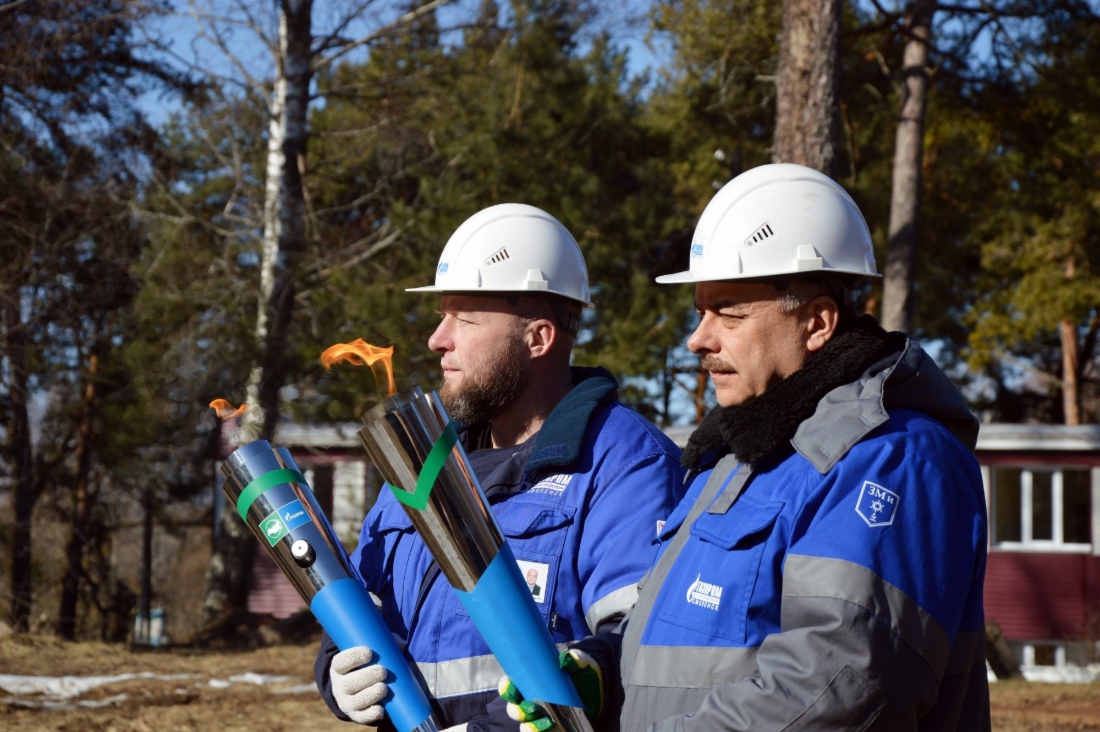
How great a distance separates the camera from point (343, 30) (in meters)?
14.5

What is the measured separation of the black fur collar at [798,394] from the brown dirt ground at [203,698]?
22.0 ft

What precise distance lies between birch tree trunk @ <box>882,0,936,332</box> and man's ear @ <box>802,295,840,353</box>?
11873mm

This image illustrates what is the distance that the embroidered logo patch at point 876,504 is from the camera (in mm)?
2004

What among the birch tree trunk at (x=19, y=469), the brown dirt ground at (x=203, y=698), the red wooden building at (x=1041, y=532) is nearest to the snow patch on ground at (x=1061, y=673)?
the red wooden building at (x=1041, y=532)

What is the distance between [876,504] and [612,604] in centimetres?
95

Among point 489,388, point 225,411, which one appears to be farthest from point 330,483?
point 225,411

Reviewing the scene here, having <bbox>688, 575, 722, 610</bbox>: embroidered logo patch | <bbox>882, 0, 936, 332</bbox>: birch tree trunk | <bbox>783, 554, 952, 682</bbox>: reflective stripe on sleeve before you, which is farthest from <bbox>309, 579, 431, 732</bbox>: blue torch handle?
<bbox>882, 0, 936, 332</bbox>: birch tree trunk

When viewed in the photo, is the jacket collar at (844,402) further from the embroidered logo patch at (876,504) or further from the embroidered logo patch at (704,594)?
the embroidered logo patch at (704,594)

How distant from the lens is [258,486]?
2.73m

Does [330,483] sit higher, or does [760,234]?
[760,234]

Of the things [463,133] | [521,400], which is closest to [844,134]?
[463,133]

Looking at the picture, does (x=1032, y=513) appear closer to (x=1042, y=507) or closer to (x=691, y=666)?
(x=1042, y=507)

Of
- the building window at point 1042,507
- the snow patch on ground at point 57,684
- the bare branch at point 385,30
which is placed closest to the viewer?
the snow patch on ground at point 57,684

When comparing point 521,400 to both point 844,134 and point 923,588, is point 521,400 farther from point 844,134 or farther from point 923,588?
point 844,134
